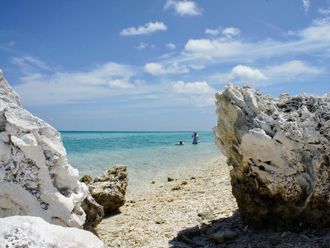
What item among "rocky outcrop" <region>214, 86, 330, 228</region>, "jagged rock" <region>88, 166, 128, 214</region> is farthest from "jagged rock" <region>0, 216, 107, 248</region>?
"jagged rock" <region>88, 166, 128, 214</region>

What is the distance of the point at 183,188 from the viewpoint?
42.4ft

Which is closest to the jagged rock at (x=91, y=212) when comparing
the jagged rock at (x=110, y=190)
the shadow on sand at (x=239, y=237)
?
the shadow on sand at (x=239, y=237)

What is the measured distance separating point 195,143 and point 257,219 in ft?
135

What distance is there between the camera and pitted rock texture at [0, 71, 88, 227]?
477cm

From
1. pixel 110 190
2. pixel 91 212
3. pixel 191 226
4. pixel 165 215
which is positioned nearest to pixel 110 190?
pixel 110 190

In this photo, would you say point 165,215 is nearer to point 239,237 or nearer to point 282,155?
point 239,237

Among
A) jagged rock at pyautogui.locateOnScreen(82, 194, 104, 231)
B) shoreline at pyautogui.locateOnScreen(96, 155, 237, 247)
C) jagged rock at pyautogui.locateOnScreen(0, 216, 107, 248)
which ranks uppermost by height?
jagged rock at pyautogui.locateOnScreen(0, 216, 107, 248)

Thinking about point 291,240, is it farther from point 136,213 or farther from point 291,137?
point 136,213

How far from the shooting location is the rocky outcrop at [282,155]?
630cm

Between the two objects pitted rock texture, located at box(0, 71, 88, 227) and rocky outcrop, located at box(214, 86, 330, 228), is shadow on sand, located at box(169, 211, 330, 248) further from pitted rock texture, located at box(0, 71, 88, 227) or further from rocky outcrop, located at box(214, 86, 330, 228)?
pitted rock texture, located at box(0, 71, 88, 227)

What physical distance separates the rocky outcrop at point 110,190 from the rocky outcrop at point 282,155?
4097mm

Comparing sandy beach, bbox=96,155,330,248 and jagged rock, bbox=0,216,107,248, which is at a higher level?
jagged rock, bbox=0,216,107,248

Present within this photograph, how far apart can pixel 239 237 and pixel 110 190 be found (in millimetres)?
4255

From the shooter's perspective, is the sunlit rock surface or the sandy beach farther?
the sunlit rock surface
